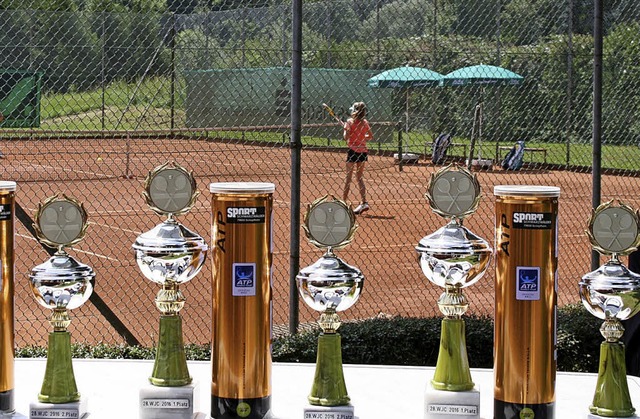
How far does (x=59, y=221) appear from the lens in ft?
6.36

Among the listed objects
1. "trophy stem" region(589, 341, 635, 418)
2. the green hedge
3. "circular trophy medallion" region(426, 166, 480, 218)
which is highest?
"circular trophy medallion" region(426, 166, 480, 218)

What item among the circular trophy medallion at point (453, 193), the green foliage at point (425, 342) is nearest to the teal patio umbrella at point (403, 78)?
the green foliage at point (425, 342)

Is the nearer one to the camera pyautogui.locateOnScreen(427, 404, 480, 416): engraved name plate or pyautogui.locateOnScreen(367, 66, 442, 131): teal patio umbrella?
pyautogui.locateOnScreen(427, 404, 480, 416): engraved name plate

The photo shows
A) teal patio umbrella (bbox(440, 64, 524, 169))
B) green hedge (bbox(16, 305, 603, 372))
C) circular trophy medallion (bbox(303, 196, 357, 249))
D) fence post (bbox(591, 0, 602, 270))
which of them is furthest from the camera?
teal patio umbrella (bbox(440, 64, 524, 169))

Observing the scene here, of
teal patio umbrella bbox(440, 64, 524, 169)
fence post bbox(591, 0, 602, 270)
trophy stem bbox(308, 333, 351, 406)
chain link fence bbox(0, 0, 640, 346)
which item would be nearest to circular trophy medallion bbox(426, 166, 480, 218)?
trophy stem bbox(308, 333, 351, 406)

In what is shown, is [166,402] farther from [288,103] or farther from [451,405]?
[288,103]

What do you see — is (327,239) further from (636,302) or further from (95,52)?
(95,52)

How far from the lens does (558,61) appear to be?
1191 centimetres

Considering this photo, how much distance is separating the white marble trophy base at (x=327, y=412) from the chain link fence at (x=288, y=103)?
10.2 ft

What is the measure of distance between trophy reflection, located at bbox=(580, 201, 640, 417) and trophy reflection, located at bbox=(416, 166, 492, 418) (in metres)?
0.21

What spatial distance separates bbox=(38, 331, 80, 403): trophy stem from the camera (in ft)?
6.07

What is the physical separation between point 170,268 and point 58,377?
29 centimetres

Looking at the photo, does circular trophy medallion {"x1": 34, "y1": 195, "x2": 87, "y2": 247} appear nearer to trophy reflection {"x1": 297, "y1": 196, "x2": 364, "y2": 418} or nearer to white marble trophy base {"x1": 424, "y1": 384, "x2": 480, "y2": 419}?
trophy reflection {"x1": 297, "y1": 196, "x2": 364, "y2": 418}

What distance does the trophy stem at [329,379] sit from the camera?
1.84 metres
